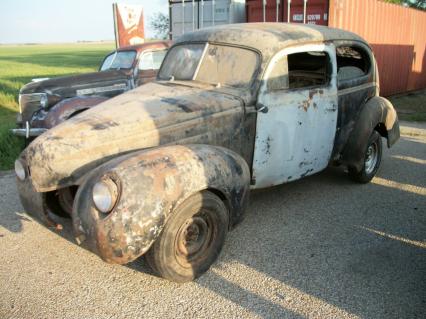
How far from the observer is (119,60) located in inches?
330

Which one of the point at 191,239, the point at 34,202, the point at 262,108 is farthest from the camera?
the point at 262,108

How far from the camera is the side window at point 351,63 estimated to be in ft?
A: 18.0

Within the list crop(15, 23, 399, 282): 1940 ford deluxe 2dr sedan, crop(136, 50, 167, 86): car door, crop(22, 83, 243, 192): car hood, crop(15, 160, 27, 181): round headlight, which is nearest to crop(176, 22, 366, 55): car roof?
crop(15, 23, 399, 282): 1940 ford deluxe 2dr sedan

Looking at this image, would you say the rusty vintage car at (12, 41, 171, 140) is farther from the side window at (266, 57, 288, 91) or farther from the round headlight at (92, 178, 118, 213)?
the round headlight at (92, 178, 118, 213)

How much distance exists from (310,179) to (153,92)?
2626 mm

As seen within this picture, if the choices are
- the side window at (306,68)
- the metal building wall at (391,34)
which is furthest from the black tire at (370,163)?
the metal building wall at (391,34)

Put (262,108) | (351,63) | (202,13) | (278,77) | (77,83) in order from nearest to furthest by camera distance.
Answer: (262,108) → (278,77) → (351,63) → (77,83) → (202,13)

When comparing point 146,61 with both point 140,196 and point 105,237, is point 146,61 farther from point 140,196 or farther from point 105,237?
point 105,237

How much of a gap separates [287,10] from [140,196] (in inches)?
310

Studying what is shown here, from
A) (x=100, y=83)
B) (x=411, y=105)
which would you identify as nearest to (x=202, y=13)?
(x=100, y=83)

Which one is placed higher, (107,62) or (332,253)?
(107,62)

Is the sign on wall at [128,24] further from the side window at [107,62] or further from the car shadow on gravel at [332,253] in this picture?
the car shadow on gravel at [332,253]

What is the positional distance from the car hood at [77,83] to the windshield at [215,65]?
3.08 m

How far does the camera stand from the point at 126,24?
11.3 m
